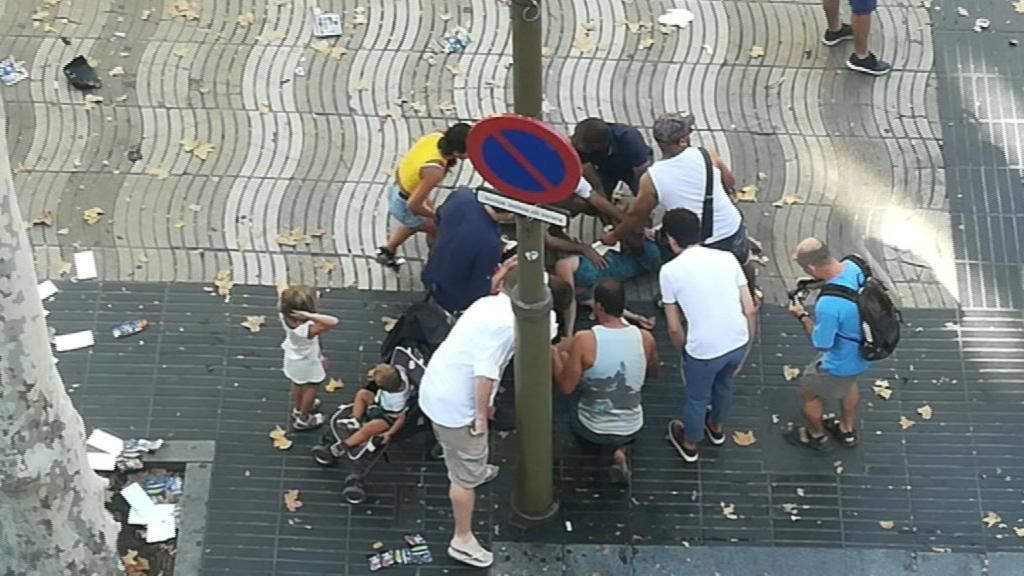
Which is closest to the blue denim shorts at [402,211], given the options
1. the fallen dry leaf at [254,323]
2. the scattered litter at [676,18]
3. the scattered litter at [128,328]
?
the fallen dry leaf at [254,323]

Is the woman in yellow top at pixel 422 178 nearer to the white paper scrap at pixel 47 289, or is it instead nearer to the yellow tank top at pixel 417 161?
the yellow tank top at pixel 417 161

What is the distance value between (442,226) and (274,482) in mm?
1730

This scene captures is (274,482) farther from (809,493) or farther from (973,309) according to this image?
(973,309)

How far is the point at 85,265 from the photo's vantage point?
952 centimetres

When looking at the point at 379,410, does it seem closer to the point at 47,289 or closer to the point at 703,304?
the point at 703,304

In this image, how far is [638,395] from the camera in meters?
8.19

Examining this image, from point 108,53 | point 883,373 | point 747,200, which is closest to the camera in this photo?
point 883,373

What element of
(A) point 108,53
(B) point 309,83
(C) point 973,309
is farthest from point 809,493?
(A) point 108,53

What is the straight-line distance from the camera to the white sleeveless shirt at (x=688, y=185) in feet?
28.1

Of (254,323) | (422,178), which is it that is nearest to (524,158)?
(422,178)

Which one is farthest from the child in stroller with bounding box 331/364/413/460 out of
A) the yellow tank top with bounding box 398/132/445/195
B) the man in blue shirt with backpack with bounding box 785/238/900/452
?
the man in blue shirt with backpack with bounding box 785/238/900/452

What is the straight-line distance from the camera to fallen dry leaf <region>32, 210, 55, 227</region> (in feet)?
31.9

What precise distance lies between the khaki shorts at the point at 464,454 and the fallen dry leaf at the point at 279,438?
3.86 feet

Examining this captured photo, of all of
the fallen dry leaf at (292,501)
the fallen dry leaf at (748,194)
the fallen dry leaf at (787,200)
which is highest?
the fallen dry leaf at (748,194)
